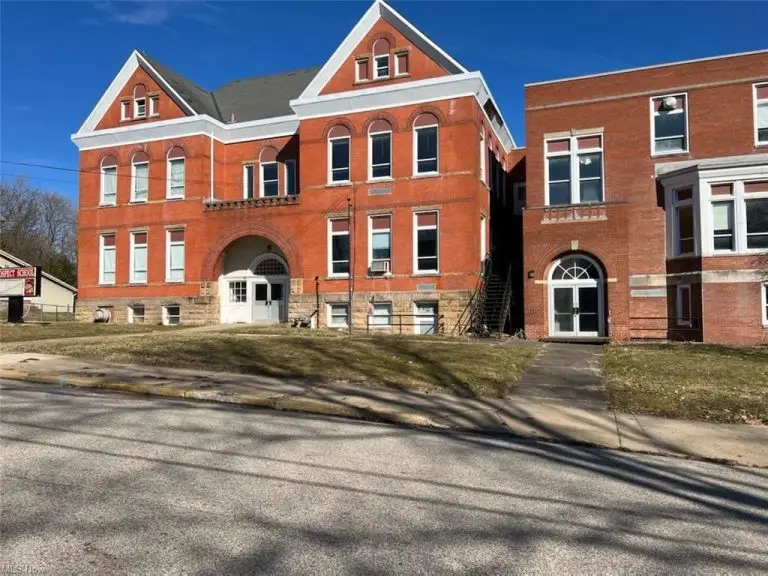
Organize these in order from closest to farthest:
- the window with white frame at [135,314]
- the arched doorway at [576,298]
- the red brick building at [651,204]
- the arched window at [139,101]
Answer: the red brick building at [651,204] < the arched doorway at [576,298] < the window with white frame at [135,314] < the arched window at [139,101]

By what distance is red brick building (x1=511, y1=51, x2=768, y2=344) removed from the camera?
64.0 feet

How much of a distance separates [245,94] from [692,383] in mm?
30112

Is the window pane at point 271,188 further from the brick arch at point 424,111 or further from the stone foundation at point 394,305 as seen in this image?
the brick arch at point 424,111

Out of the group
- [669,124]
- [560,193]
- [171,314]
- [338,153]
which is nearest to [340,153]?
[338,153]

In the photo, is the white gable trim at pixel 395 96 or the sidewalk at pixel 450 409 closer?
the sidewalk at pixel 450 409

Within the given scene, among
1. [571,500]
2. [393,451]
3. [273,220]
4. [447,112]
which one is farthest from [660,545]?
[273,220]

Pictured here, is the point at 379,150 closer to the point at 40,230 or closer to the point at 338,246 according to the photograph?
the point at 338,246

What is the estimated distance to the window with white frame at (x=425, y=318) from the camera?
24391 mm

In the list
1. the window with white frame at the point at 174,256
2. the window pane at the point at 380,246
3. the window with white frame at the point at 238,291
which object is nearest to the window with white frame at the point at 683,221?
the window pane at the point at 380,246

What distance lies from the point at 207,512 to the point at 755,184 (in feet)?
69.4

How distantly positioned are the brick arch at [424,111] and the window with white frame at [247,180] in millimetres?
9696

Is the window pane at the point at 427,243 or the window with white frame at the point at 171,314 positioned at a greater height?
the window pane at the point at 427,243

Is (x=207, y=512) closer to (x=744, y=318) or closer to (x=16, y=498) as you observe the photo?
(x=16, y=498)

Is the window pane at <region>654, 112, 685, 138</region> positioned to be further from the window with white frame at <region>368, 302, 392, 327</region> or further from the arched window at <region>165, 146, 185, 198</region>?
the arched window at <region>165, 146, 185, 198</region>
